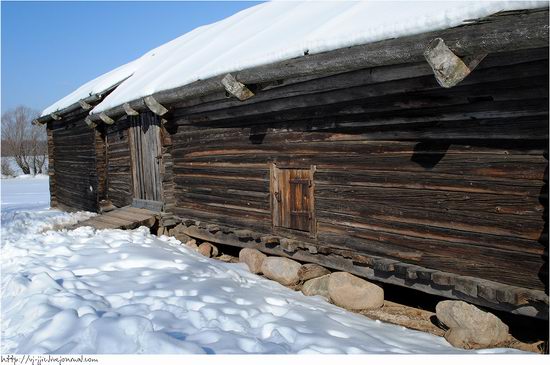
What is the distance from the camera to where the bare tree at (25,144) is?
46.1m

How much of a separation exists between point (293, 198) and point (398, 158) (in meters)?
1.67

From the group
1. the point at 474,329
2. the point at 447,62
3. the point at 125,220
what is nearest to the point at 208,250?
the point at 125,220

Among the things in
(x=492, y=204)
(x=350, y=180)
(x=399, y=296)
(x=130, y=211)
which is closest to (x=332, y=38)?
(x=350, y=180)

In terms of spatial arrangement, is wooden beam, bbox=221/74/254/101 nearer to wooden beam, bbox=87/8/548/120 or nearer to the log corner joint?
wooden beam, bbox=87/8/548/120

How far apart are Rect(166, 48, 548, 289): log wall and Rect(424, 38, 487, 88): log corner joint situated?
0.45m

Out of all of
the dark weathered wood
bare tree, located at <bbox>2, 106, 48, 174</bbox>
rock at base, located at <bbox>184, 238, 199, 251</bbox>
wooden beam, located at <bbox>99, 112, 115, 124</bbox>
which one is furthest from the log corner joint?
bare tree, located at <bbox>2, 106, 48, 174</bbox>

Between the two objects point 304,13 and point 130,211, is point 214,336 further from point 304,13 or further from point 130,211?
point 130,211

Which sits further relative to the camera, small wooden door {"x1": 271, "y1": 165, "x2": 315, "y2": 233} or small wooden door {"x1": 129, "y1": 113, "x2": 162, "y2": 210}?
small wooden door {"x1": 129, "y1": 113, "x2": 162, "y2": 210}

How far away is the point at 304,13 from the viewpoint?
20.9ft

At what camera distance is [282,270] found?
19.3ft

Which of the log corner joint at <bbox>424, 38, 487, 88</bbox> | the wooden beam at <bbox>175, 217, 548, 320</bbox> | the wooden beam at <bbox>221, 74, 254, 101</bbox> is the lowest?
the wooden beam at <bbox>175, 217, 548, 320</bbox>

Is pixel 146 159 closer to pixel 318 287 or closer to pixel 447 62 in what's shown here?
pixel 318 287

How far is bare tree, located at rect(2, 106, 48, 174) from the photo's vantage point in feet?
151

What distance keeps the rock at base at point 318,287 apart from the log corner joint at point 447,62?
2.83m
